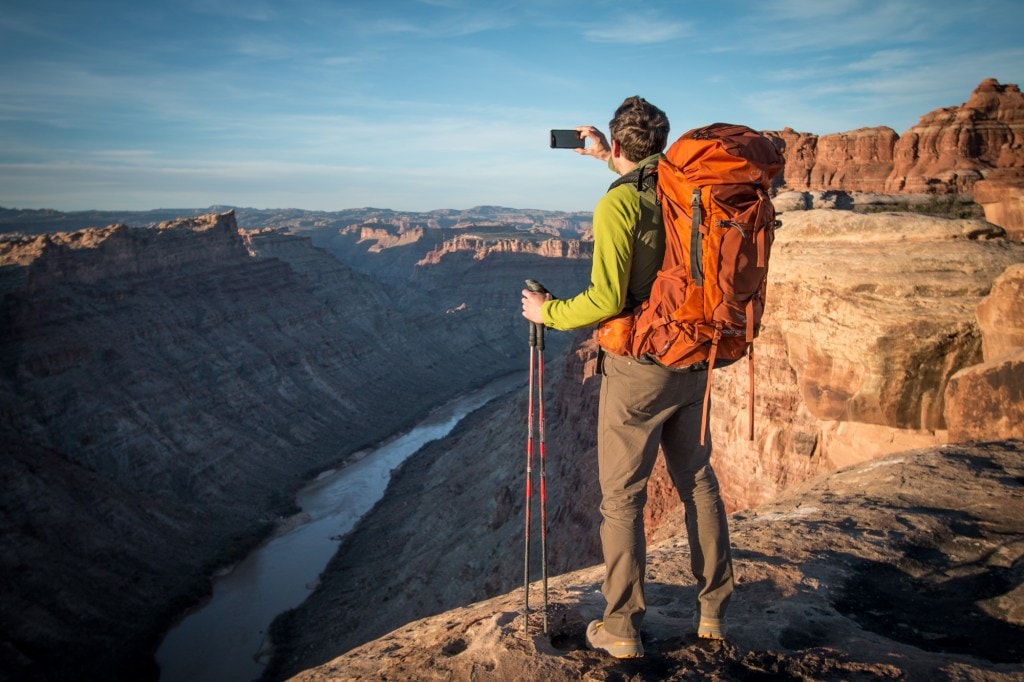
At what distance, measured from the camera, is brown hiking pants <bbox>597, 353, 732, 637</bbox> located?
279 centimetres

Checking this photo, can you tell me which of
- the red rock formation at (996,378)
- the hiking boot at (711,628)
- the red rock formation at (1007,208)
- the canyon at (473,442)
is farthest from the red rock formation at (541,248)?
the hiking boot at (711,628)

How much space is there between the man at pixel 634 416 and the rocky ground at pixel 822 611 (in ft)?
0.78

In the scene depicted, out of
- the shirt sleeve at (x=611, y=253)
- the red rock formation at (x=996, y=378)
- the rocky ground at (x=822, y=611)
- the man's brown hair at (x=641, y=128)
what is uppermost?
the man's brown hair at (x=641, y=128)

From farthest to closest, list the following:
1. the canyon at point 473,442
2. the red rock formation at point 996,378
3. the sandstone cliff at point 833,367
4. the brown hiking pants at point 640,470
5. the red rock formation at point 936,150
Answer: the red rock formation at point 936,150, the sandstone cliff at point 833,367, the red rock formation at point 996,378, the canyon at point 473,442, the brown hiking pants at point 640,470

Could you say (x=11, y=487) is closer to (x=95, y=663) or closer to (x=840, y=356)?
(x=95, y=663)

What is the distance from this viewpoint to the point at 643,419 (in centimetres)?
282

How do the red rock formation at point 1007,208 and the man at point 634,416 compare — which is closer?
the man at point 634,416

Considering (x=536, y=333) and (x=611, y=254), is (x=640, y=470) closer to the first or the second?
(x=536, y=333)

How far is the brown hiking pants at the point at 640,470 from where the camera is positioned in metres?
2.79

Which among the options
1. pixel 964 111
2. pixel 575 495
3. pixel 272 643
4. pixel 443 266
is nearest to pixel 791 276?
pixel 575 495

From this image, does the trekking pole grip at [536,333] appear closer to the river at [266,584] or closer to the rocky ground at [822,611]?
the rocky ground at [822,611]

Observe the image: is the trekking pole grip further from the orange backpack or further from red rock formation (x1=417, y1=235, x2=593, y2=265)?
red rock formation (x1=417, y1=235, x2=593, y2=265)

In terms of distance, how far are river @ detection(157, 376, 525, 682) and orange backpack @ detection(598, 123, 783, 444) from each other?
18.2 m

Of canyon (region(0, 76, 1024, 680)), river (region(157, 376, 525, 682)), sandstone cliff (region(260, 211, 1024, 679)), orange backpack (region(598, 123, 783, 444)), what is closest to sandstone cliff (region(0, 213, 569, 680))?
canyon (region(0, 76, 1024, 680))
